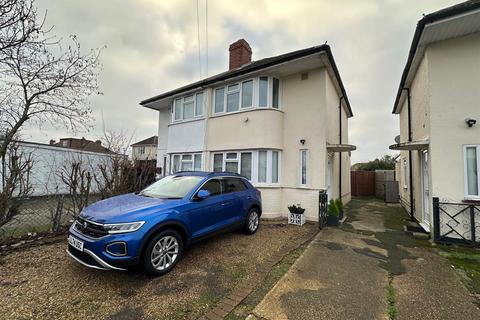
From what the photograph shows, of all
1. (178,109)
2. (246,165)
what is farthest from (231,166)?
(178,109)

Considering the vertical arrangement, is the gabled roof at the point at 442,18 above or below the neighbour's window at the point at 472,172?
above

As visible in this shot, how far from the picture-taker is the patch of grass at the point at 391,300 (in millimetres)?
2859

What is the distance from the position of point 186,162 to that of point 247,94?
4625 mm

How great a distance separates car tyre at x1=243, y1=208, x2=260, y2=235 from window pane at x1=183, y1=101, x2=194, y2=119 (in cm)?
664

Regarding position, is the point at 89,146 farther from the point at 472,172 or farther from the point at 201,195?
the point at 472,172

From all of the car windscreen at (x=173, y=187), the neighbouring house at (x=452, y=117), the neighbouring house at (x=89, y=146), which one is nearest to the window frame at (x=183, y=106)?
the neighbouring house at (x=89, y=146)

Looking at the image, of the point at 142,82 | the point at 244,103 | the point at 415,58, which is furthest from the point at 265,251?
the point at 142,82

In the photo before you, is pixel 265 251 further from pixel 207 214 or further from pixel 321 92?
pixel 321 92

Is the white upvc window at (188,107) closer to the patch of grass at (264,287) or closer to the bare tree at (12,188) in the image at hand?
the bare tree at (12,188)

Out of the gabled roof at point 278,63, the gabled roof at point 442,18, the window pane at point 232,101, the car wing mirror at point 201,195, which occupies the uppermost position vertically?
the gabled roof at point 278,63

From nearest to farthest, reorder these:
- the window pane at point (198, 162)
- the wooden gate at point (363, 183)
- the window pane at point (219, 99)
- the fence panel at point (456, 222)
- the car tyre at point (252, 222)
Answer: the fence panel at point (456, 222) → the car tyre at point (252, 222) → the window pane at point (219, 99) → the window pane at point (198, 162) → the wooden gate at point (363, 183)

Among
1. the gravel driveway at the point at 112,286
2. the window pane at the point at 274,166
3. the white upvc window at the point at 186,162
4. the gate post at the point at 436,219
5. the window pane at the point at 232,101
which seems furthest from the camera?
the white upvc window at the point at 186,162

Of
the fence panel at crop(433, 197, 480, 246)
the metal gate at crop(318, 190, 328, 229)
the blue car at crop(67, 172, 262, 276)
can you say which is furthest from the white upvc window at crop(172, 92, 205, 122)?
the fence panel at crop(433, 197, 480, 246)

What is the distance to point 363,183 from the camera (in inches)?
672
